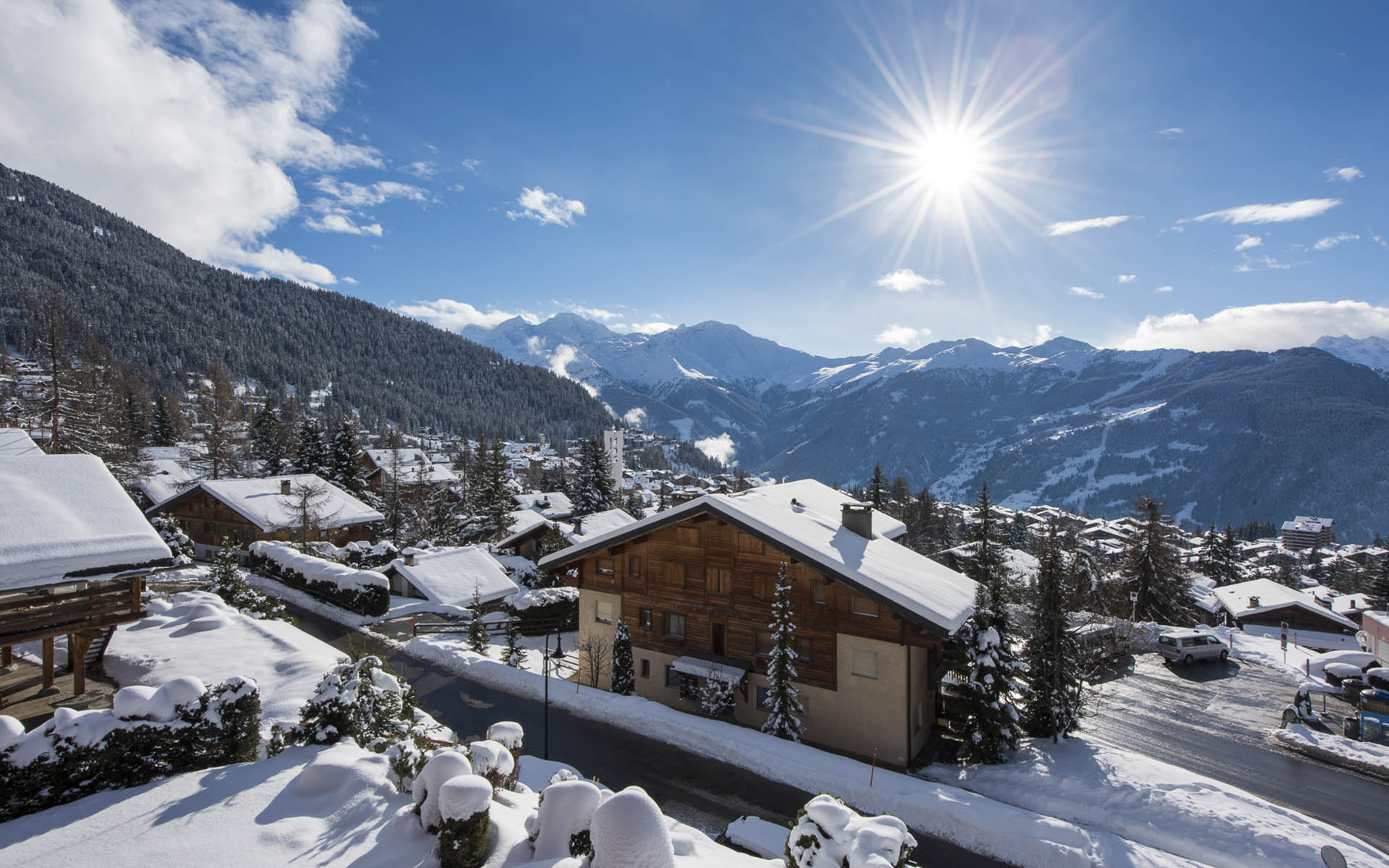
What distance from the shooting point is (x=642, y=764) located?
1684cm

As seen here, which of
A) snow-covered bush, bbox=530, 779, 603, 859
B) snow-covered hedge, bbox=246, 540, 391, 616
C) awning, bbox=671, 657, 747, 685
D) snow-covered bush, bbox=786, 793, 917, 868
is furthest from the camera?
snow-covered hedge, bbox=246, 540, 391, 616

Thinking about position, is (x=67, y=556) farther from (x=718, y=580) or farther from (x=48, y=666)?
(x=718, y=580)

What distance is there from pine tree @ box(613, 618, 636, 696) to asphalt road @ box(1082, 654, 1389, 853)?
54.4 ft

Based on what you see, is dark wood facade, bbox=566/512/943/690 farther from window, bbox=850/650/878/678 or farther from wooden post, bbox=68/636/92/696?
wooden post, bbox=68/636/92/696

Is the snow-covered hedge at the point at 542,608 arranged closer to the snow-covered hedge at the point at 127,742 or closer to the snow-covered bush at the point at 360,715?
the snow-covered bush at the point at 360,715

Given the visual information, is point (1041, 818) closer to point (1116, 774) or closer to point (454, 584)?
point (1116, 774)

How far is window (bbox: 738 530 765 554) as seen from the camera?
841 inches

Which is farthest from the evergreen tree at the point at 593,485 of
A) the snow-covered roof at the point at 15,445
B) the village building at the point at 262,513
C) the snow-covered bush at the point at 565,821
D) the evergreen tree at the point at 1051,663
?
the snow-covered bush at the point at 565,821

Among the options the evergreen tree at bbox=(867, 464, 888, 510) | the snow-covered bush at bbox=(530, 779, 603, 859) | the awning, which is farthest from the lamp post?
the evergreen tree at bbox=(867, 464, 888, 510)

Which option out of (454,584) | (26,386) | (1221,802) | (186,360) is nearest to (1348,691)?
(1221,802)

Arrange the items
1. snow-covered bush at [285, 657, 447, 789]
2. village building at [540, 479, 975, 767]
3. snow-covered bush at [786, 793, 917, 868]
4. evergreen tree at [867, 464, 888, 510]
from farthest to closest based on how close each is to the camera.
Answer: evergreen tree at [867, 464, 888, 510] < village building at [540, 479, 975, 767] < snow-covered bush at [285, 657, 447, 789] < snow-covered bush at [786, 793, 917, 868]

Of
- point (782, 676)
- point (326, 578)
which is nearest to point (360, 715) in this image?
point (782, 676)

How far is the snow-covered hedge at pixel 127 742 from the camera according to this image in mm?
8312

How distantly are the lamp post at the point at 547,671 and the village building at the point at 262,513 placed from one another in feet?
79.1
